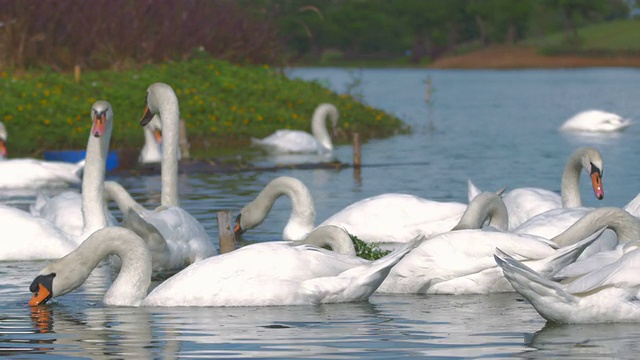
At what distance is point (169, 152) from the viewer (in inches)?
555

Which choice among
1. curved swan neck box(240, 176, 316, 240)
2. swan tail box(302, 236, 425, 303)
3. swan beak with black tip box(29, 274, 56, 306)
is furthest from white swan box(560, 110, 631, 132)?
swan beak with black tip box(29, 274, 56, 306)

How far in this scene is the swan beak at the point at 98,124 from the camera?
44.1ft

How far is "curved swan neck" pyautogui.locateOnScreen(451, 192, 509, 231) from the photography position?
1217 cm

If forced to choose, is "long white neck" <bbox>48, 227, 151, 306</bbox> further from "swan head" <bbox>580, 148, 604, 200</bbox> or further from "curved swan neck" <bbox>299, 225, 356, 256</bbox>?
"swan head" <bbox>580, 148, 604, 200</bbox>

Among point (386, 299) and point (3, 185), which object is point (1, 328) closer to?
point (386, 299)

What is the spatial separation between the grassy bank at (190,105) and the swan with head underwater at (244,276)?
16323mm

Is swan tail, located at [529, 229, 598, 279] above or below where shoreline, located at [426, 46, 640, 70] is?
below

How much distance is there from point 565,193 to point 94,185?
173 inches

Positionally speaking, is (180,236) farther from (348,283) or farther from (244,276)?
(348,283)

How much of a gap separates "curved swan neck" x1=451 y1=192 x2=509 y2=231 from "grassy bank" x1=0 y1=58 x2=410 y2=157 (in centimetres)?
1568

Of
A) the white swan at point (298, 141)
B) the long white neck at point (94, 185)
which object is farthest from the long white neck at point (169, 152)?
the white swan at point (298, 141)

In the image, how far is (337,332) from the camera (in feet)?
30.9

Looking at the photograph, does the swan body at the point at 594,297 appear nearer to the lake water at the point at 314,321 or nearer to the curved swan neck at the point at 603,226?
the lake water at the point at 314,321

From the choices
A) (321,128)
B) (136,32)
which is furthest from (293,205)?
(136,32)
